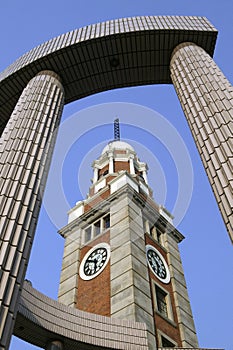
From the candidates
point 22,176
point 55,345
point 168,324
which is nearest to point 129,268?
point 168,324

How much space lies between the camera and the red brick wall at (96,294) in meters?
27.8

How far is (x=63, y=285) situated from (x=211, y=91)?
2466cm

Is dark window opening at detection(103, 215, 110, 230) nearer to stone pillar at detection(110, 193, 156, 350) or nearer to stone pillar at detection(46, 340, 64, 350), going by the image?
stone pillar at detection(110, 193, 156, 350)

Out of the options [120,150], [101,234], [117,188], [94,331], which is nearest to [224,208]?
[94,331]

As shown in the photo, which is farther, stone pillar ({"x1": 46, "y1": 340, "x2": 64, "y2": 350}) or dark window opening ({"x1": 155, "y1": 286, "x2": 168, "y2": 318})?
dark window opening ({"x1": 155, "y1": 286, "x2": 168, "y2": 318})

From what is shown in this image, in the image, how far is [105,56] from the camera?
53.8 feet

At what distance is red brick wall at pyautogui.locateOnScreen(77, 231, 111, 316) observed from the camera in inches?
1093

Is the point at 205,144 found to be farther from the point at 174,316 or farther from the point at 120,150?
the point at 120,150

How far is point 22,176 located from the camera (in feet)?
33.5

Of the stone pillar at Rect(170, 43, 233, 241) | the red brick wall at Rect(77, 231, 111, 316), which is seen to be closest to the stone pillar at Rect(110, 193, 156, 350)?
the red brick wall at Rect(77, 231, 111, 316)

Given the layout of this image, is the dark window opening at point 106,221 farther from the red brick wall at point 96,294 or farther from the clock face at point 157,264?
the red brick wall at point 96,294

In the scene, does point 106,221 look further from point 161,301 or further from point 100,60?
point 100,60

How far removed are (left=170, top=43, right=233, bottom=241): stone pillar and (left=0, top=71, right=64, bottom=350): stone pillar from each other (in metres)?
4.41

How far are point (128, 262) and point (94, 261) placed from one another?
16.0ft
